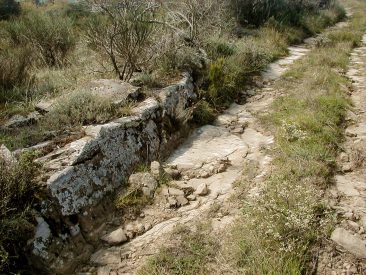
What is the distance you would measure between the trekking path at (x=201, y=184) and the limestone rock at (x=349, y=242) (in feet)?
2.81

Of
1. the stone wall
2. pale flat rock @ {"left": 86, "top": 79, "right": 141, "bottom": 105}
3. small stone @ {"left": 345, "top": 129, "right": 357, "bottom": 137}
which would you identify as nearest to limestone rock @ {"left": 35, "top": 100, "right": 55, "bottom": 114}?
pale flat rock @ {"left": 86, "top": 79, "right": 141, "bottom": 105}

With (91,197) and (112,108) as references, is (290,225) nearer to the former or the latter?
(91,197)

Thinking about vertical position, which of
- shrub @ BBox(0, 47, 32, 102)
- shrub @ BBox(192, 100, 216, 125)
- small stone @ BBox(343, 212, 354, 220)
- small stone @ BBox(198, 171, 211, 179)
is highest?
shrub @ BBox(0, 47, 32, 102)

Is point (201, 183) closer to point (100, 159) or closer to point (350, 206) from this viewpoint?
point (100, 159)

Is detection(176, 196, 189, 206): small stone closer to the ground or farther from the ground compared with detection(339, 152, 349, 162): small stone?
closer to the ground

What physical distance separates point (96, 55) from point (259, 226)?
13.8ft

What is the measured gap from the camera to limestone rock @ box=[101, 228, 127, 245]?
9.75 ft

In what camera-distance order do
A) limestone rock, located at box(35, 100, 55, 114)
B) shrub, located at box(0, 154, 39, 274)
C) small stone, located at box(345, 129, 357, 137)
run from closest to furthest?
1. shrub, located at box(0, 154, 39, 274)
2. limestone rock, located at box(35, 100, 55, 114)
3. small stone, located at box(345, 129, 357, 137)

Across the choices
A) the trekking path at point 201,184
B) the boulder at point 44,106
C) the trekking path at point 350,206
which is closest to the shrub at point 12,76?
the boulder at point 44,106

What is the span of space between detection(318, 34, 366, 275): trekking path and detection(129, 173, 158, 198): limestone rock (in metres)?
1.67

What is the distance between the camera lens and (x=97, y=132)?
139 inches

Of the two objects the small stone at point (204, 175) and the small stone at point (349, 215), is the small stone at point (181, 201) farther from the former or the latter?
the small stone at point (349, 215)

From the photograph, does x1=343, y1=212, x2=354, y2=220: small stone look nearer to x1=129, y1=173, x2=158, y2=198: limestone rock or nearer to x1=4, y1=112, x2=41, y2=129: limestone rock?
x1=129, y1=173, x2=158, y2=198: limestone rock

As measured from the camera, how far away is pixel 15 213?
2.69m
